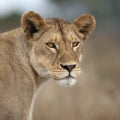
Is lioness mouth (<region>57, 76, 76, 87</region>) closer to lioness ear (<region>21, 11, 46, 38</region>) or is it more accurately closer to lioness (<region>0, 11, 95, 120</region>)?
lioness (<region>0, 11, 95, 120</region>)

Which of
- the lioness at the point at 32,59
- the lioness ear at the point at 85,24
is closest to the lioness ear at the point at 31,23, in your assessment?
the lioness at the point at 32,59

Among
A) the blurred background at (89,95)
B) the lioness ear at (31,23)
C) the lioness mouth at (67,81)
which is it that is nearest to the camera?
the lioness mouth at (67,81)

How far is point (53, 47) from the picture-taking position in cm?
670

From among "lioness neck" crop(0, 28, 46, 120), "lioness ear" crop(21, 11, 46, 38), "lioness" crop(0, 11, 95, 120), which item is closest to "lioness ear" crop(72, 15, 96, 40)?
"lioness" crop(0, 11, 95, 120)

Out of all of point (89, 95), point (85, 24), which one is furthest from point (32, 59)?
point (89, 95)

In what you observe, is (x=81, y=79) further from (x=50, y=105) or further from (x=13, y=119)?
(x=13, y=119)

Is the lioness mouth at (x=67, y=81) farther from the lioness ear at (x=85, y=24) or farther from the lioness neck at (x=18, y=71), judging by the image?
the lioness ear at (x=85, y=24)

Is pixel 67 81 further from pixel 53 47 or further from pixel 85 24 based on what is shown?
pixel 85 24

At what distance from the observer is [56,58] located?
6688mm

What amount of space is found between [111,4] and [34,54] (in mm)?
25348

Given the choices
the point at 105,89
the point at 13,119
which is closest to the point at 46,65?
the point at 13,119

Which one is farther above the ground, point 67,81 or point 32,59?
point 32,59

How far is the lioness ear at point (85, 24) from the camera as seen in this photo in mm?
Result: 7176

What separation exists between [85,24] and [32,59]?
2.60 feet
